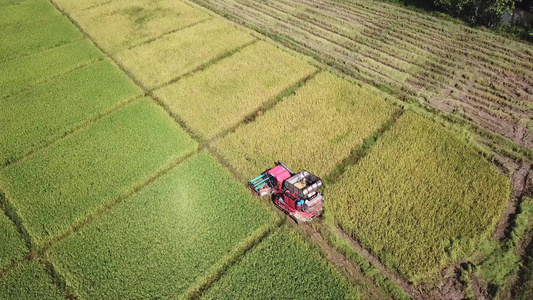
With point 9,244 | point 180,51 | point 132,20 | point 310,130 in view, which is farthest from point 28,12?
point 310,130

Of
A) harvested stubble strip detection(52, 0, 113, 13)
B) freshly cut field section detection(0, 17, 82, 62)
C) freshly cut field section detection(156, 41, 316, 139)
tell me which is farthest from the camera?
harvested stubble strip detection(52, 0, 113, 13)

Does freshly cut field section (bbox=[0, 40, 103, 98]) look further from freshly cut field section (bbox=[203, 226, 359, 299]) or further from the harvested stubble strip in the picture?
freshly cut field section (bbox=[203, 226, 359, 299])

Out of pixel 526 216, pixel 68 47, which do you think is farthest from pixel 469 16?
pixel 68 47

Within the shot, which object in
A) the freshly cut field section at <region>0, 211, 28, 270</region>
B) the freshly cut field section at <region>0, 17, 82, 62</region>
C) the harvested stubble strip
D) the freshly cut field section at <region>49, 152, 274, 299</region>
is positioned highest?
the harvested stubble strip

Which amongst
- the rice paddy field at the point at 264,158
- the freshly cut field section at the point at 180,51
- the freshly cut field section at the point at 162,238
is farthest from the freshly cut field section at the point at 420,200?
the freshly cut field section at the point at 180,51

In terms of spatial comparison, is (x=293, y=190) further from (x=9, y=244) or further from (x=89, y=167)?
(x=9, y=244)

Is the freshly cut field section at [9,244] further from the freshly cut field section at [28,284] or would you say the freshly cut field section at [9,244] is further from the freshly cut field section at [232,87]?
the freshly cut field section at [232,87]

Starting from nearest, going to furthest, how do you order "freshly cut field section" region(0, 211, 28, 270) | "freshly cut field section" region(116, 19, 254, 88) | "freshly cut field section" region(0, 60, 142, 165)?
"freshly cut field section" region(0, 211, 28, 270) → "freshly cut field section" region(0, 60, 142, 165) → "freshly cut field section" region(116, 19, 254, 88)

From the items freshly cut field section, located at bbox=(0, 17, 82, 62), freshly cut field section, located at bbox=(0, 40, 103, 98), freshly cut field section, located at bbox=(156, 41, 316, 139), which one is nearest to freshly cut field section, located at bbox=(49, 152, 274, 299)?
freshly cut field section, located at bbox=(156, 41, 316, 139)
